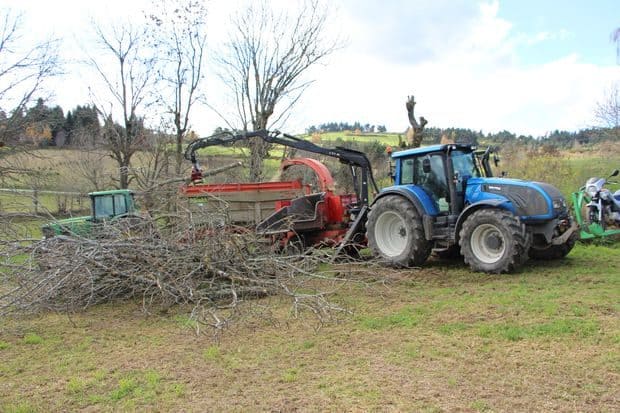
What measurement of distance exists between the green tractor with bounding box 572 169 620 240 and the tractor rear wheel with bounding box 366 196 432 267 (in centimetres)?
270

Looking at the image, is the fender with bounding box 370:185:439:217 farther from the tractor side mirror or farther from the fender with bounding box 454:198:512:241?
the fender with bounding box 454:198:512:241

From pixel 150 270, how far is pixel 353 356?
3151 millimetres

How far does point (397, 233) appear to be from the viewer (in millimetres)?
9703

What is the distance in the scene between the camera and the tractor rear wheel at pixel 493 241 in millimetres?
7859

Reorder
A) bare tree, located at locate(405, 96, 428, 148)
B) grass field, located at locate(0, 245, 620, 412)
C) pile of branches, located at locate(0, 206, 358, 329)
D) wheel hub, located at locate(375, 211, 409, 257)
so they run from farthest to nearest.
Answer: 1. bare tree, located at locate(405, 96, 428, 148)
2. wheel hub, located at locate(375, 211, 409, 257)
3. pile of branches, located at locate(0, 206, 358, 329)
4. grass field, located at locate(0, 245, 620, 412)

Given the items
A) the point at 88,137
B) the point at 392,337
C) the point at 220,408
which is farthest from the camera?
the point at 88,137

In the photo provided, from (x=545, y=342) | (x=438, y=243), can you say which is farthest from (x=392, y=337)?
(x=438, y=243)

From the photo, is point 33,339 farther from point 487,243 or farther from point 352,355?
point 487,243

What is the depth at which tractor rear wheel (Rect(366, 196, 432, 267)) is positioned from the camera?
8.98m

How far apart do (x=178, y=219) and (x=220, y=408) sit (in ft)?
13.8

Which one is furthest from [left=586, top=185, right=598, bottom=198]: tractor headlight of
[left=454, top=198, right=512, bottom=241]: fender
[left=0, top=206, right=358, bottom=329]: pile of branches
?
[left=0, top=206, right=358, bottom=329]: pile of branches

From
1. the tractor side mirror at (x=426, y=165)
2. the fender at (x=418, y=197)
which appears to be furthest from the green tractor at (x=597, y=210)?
the tractor side mirror at (x=426, y=165)

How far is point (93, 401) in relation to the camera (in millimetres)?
4285

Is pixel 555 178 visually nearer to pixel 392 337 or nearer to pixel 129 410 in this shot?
pixel 392 337
